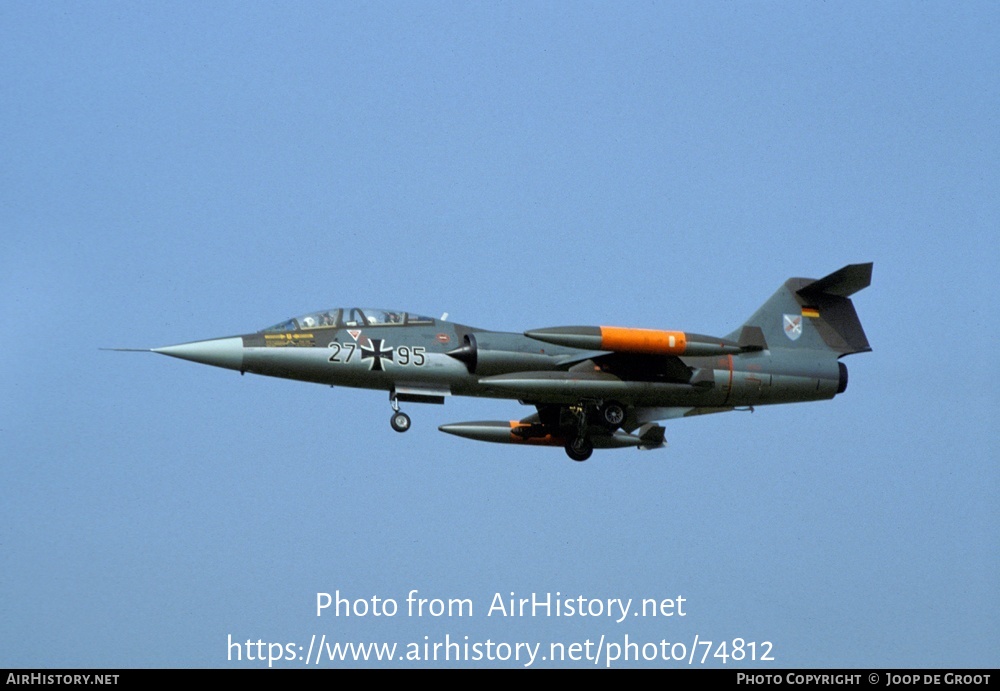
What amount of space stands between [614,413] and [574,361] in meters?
1.38

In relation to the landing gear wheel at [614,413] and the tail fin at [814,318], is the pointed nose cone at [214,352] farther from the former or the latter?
the tail fin at [814,318]

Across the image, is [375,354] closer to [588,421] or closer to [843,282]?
[588,421]

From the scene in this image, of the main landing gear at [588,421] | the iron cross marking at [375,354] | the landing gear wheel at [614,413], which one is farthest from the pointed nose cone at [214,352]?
the landing gear wheel at [614,413]

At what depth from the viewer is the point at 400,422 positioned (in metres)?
28.3

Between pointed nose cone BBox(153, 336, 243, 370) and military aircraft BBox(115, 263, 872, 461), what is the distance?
0.02m

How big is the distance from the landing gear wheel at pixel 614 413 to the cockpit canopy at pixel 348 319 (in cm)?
370

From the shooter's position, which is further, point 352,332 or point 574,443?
point 574,443

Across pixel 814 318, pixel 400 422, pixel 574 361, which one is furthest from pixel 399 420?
pixel 814 318
